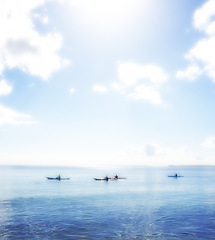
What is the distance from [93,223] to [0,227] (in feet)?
49.4

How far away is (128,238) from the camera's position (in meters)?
29.3

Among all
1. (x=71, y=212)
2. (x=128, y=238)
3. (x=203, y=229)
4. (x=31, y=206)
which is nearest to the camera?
(x=128, y=238)

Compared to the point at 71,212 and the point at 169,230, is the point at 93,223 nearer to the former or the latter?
the point at 71,212

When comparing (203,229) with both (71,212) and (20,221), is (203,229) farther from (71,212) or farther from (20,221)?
(20,221)

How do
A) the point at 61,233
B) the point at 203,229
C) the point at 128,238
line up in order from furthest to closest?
the point at 203,229
the point at 61,233
the point at 128,238

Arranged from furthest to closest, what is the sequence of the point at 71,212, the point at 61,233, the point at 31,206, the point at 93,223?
the point at 31,206 < the point at 71,212 < the point at 93,223 < the point at 61,233

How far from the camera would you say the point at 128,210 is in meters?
46.3

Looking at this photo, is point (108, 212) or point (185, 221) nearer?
point (185, 221)

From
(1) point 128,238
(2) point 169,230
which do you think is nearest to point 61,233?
(1) point 128,238

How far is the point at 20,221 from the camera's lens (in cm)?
3684

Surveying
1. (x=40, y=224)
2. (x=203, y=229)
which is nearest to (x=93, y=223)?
(x=40, y=224)

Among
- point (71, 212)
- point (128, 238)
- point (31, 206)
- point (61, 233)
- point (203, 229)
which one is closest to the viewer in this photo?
point (128, 238)

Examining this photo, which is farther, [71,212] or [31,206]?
[31,206]

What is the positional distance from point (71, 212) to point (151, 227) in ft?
58.2
